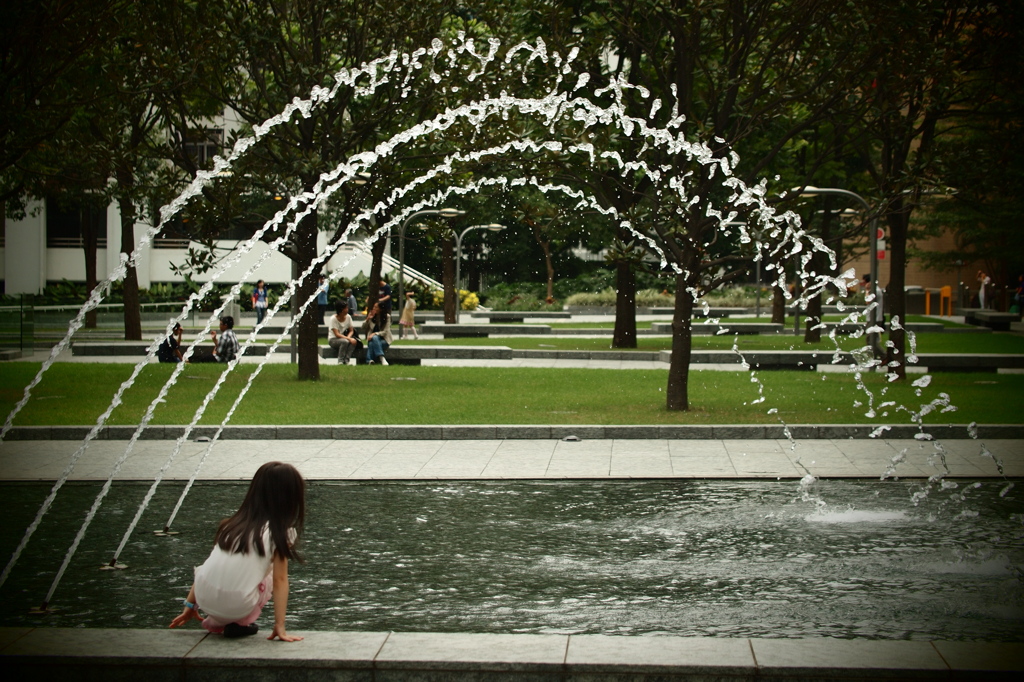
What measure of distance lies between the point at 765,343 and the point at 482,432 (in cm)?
1719

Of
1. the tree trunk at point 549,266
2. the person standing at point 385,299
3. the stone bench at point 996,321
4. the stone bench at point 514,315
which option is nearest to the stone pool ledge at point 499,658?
the person standing at point 385,299

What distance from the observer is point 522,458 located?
11938mm

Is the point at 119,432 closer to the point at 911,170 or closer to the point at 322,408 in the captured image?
the point at 322,408

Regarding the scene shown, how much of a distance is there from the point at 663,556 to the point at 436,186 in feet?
40.5

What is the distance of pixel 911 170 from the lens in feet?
49.9

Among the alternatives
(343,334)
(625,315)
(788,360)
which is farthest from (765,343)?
(343,334)

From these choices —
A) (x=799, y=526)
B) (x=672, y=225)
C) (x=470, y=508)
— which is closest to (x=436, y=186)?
A: (x=672, y=225)

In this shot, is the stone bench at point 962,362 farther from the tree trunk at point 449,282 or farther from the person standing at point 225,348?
the tree trunk at point 449,282

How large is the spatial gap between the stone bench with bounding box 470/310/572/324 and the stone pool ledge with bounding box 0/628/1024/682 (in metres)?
37.0

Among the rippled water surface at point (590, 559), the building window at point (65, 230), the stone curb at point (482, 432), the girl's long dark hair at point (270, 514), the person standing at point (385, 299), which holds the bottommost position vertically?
the rippled water surface at point (590, 559)

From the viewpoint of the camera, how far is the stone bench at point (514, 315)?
42.8 metres

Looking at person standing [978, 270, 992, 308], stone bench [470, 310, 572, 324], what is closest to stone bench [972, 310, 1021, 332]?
person standing [978, 270, 992, 308]

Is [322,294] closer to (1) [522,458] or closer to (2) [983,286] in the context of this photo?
(1) [522,458]

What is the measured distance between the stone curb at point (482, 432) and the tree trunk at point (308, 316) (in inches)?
252
